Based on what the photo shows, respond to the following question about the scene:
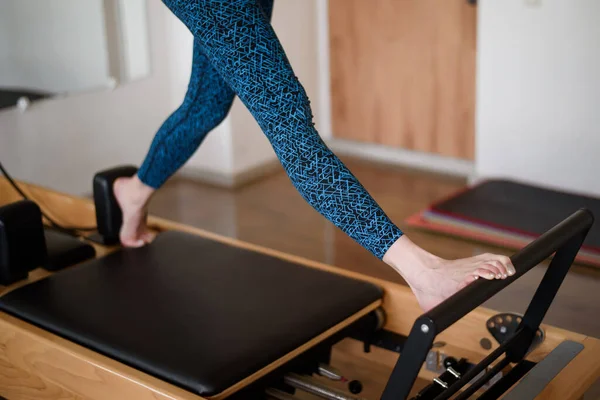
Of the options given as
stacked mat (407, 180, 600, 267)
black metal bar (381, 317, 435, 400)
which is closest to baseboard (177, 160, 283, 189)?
stacked mat (407, 180, 600, 267)

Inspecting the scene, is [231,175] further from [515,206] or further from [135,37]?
[515,206]

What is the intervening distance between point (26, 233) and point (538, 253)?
1.06 m

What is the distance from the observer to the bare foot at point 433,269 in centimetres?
131

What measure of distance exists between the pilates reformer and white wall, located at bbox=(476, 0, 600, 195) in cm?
145

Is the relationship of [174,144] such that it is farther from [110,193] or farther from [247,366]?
[247,366]

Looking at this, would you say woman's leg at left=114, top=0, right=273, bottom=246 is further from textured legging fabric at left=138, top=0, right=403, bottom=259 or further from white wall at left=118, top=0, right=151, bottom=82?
white wall at left=118, top=0, right=151, bottom=82

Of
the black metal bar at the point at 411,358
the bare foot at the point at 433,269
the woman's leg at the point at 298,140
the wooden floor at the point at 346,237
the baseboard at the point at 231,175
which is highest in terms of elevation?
the woman's leg at the point at 298,140

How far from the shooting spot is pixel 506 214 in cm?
279

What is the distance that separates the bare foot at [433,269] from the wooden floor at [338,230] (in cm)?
92

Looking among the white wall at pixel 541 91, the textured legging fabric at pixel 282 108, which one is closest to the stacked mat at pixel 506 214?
the white wall at pixel 541 91

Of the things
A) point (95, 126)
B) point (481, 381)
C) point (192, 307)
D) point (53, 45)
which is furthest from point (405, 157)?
point (481, 381)

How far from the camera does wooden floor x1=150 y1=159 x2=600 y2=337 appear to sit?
90.3 inches

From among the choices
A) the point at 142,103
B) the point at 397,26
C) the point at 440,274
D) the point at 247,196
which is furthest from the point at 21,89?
the point at 440,274

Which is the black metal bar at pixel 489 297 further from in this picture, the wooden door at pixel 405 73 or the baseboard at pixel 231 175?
the baseboard at pixel 231 175
